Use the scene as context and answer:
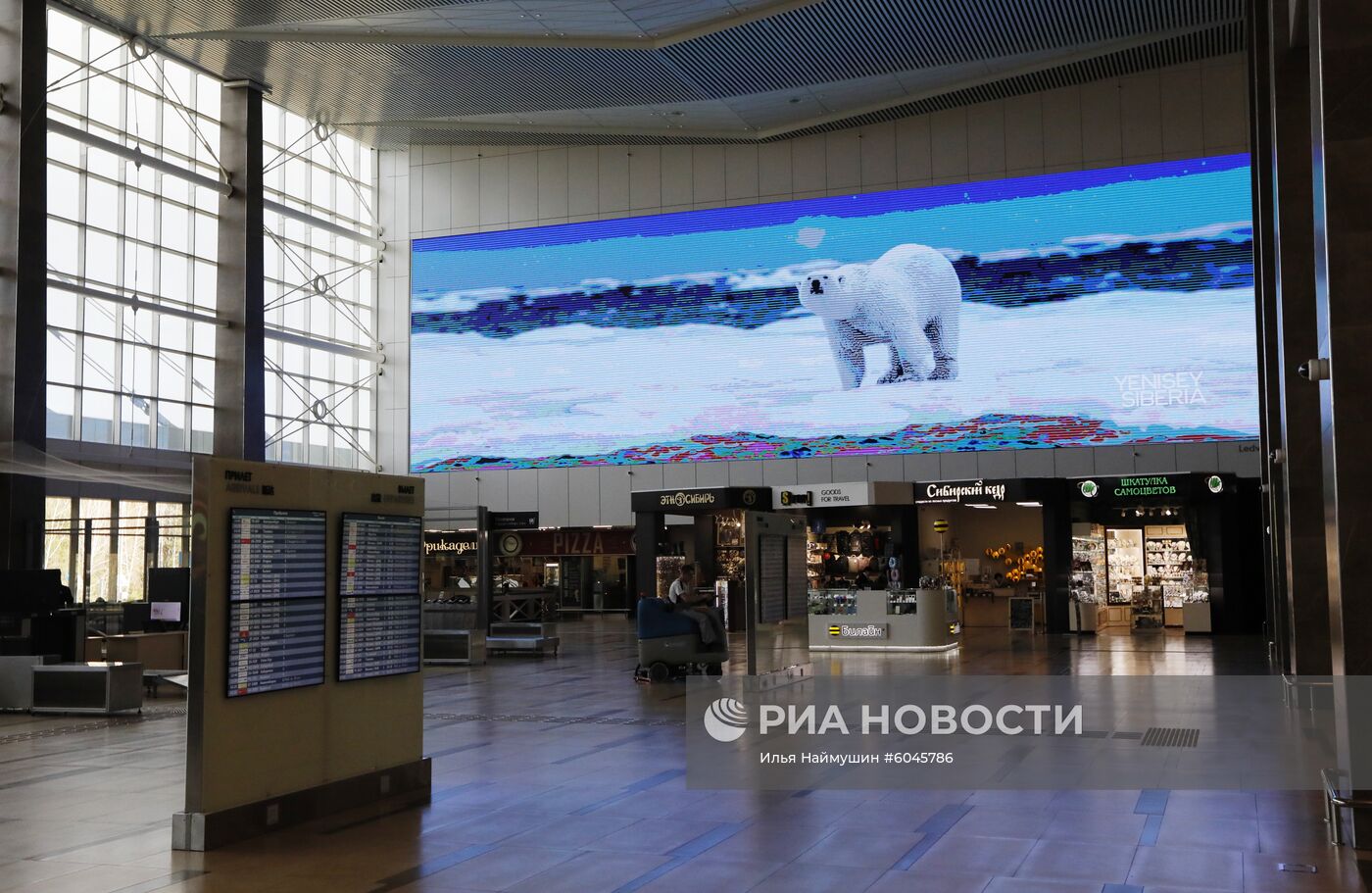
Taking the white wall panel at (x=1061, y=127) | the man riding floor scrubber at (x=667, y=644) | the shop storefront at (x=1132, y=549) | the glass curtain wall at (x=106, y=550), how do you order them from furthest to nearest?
1. the white wall panel at (x=1061, y=127)
2. the glass curtain wall at (x=106, y=550)
3. the shop storefront at (x=1132, y=549)
4. the man riding floor scrubber at (x=667, y=644)

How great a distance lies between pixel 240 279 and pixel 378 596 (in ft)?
71.5

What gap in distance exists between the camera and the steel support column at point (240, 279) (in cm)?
2692

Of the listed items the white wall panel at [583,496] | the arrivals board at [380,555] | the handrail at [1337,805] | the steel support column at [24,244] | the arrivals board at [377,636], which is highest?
the steel support column at [24,244]

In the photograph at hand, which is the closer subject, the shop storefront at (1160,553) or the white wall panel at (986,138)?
the shop storefront at (1160,553)

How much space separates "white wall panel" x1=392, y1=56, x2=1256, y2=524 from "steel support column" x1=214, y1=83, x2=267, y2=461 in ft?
19.6

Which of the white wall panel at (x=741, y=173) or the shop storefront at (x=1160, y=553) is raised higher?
the white wall panel at (x=741, y=173)

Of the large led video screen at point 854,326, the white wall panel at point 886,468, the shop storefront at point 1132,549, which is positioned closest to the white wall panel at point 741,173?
the large led video screen at point 854,326

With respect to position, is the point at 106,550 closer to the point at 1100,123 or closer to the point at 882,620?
the point at 882,620

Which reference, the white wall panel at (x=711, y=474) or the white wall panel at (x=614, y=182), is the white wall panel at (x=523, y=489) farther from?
the white wall panel at (x=614, y=182)

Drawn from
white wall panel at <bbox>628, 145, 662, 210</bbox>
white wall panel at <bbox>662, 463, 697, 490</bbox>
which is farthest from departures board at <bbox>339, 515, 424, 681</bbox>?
white wall panel at <bbox>628, 145, 662, 210</bbox>

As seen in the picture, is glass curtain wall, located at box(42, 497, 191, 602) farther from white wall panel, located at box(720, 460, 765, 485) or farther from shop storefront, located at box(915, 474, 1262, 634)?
shop storefront, located at box(915, 474, 1262, 634)

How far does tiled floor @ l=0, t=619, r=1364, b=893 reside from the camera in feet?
17.2

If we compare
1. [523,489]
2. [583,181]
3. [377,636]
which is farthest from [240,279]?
[377,636]

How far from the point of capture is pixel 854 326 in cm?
2869
